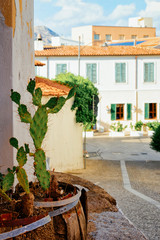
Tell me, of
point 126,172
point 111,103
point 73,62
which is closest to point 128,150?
point 126,172

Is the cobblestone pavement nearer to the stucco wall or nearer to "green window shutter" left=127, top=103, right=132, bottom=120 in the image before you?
"green window shutter" left=127, top=103, right=132, bottom=120

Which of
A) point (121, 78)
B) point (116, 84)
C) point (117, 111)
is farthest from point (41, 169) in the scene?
point (121, 78)

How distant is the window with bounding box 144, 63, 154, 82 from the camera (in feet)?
92.8

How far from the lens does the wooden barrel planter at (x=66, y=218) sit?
2263 mm

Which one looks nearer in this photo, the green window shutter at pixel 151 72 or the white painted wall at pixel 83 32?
the green window shutter at pixel 151 72

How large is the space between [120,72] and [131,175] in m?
15.8

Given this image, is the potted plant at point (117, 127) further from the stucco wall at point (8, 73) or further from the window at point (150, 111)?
the stucco wall at point (8, 73)

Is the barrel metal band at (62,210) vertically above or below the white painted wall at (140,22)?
below

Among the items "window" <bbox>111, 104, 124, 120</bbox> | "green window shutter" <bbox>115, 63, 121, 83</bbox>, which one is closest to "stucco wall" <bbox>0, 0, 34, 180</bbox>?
"window" <bbox>111, 104, 124, 120</bbox>

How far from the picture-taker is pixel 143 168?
15.0 m

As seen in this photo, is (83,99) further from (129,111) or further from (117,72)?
(117,72)

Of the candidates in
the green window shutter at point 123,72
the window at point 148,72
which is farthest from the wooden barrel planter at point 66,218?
the window at point 148,72

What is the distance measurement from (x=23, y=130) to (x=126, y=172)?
11270mm

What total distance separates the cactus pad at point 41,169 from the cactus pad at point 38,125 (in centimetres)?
7
